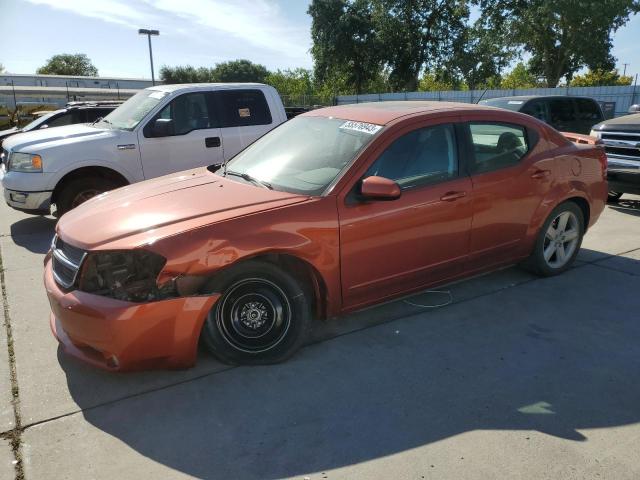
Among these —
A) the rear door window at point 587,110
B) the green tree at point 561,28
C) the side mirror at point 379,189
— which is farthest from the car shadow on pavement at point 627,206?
the green tree at point 561,28

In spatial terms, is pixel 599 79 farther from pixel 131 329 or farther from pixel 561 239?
pixel 131 329

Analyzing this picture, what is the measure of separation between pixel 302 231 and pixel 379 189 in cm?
58

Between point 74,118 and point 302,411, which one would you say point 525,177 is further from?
point 74,118

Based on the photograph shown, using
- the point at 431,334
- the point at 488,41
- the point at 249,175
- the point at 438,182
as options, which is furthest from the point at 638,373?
the point at 488,41

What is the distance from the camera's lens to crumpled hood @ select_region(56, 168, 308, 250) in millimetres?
3104

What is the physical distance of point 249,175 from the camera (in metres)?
4.02

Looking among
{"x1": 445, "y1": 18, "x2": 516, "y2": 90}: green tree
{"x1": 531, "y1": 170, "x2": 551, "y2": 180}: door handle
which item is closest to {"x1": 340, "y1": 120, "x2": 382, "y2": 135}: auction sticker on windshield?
{"x1": 531, "y1": 170, "x2": 551, "y2": 180}: door handle

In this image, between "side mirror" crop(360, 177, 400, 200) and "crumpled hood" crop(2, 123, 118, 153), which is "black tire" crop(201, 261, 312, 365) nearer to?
"side mirror" crop(360, 177, 400, 200)

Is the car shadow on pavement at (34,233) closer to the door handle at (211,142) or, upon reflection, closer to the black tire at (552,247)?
the door handle at (211,142)

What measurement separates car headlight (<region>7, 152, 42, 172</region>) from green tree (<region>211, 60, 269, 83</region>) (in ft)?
248

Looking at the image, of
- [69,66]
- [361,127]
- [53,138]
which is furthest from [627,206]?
[69,66]

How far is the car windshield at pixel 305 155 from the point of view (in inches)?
146

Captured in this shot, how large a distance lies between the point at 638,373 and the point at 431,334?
1.34m

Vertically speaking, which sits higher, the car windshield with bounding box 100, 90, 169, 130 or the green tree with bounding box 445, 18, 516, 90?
the green tree with bounding box 445, 18, 516, 90
